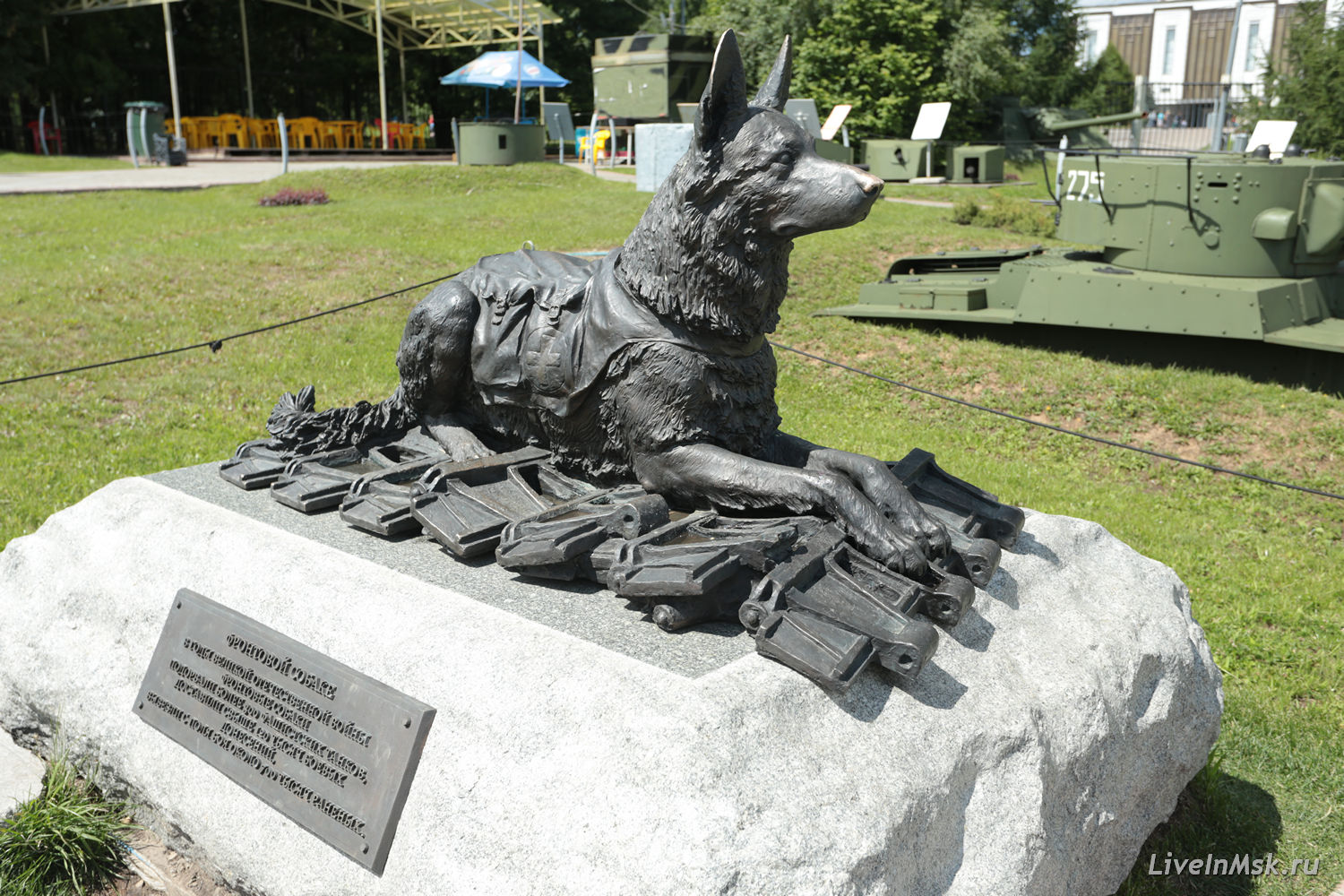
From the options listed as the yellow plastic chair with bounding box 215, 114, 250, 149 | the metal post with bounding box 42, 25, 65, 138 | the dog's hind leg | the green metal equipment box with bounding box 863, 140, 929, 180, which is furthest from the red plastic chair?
the dog's hind leg

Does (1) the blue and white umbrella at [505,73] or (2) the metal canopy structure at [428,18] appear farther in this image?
(2) the metal canopy structure at [428,18]

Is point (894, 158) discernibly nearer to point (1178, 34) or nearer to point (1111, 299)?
point (1111, 299)

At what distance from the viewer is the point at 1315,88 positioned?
1955 cm

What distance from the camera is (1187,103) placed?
3747cm

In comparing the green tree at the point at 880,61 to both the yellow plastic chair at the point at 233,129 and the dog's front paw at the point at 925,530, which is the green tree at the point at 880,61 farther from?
the dog's front paw at the point at 925,530

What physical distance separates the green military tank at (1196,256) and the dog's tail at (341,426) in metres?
6.86

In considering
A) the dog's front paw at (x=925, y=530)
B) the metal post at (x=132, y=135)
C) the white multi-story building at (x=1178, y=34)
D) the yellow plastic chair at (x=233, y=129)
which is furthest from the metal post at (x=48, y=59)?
the white multi-story building at (x=1178, y=34)

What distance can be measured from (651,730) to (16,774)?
94.0 inches

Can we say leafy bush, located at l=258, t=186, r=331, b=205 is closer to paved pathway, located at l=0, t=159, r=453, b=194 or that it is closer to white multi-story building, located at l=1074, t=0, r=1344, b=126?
paved pathway, located at l=0, t=159, r=453, b=194

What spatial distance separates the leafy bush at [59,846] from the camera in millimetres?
3162

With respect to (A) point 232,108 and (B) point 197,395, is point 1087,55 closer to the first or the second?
(A) point 232,108

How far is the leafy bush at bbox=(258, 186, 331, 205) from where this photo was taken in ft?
48.5

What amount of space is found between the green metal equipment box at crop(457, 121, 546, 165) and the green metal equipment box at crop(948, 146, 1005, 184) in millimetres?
8564

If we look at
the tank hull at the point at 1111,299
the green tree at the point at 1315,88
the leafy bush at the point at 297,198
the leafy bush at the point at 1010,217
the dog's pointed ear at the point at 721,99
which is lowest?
the tank hull at the point at 1111,299
